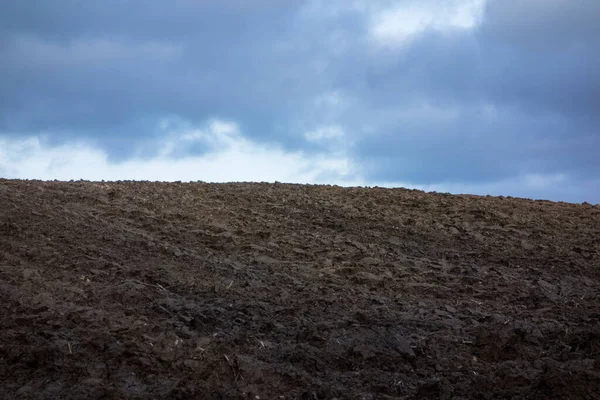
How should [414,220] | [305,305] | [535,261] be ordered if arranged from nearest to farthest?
[305,305] → [535,261] → [414,220]

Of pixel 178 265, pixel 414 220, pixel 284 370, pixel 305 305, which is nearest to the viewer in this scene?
pixel 284 370

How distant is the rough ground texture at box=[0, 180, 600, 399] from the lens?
474 cm

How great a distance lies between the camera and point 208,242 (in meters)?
8.25

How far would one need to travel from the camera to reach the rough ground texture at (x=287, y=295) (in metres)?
4.74

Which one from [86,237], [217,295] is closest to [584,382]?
[217,295]

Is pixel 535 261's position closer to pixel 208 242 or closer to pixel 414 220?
pixel 414 220

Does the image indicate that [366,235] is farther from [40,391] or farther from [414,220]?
[40,391]

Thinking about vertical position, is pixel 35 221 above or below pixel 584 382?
above

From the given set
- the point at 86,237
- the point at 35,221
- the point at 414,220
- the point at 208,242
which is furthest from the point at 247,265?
the point at 414,220

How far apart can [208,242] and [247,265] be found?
2.80 feet

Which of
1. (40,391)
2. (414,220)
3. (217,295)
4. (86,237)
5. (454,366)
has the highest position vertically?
(414,220)

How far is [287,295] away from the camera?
22.0ft

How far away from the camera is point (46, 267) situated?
22.0 ft

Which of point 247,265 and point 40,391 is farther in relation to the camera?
point 247,265
